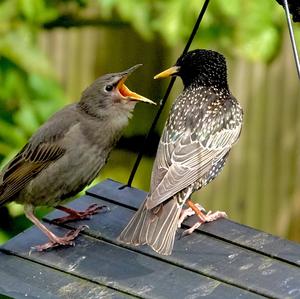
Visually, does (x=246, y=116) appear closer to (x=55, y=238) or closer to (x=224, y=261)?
(x=55, y=238)

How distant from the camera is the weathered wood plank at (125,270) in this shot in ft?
13.5

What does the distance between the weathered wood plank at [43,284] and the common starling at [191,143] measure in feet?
1.03

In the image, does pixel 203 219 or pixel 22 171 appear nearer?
pixel 203 219

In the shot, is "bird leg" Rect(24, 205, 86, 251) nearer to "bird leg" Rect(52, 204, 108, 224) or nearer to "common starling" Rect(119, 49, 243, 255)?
"bird leg" Rect(52, 204, 108, 224)

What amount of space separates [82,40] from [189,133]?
4.70m

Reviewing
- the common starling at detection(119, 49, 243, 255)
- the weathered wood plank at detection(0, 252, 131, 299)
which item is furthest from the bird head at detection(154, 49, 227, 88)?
the weathered wood plank at detection(0, 252, 131, 299)

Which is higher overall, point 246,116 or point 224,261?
point 224,261

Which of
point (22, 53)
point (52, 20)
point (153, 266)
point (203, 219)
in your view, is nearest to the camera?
point (153, 266)

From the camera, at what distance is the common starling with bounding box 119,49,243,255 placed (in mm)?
4582

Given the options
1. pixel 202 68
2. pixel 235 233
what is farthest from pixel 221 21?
pixel 235 233

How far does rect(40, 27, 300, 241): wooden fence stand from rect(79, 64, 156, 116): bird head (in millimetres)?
3822

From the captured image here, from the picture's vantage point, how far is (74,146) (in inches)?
197

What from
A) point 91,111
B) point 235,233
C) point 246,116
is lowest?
point 246,116

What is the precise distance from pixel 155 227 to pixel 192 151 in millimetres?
520
